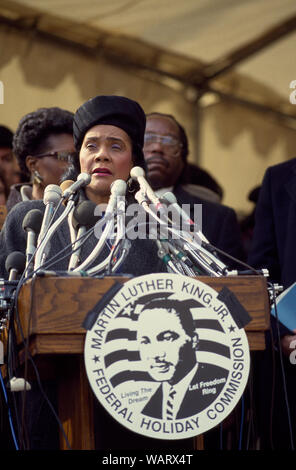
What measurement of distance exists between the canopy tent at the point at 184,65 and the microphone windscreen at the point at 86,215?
3.20 m

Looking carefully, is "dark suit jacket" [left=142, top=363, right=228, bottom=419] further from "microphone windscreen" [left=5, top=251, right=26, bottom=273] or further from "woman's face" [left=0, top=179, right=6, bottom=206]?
"woman's face" [left=0, top=179, right=6, bottom=206]

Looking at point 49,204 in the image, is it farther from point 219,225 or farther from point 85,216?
point 219,225

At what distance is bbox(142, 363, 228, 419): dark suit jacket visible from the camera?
2.40 m

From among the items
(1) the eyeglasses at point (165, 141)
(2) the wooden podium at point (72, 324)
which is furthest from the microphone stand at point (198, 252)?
(1) the eyeglasses at point (165, 141)

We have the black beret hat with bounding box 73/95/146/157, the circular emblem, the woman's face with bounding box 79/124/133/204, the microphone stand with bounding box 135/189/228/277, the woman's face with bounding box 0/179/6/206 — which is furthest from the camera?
the woman's face with bounding box 0/179/6/206

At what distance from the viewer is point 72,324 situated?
242 cm

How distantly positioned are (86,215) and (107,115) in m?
0.71

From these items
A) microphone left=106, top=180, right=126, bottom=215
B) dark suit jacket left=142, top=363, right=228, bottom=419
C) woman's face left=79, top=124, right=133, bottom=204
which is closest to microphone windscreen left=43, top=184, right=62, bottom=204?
microphone left=106, top=180, right=126, bottom=215

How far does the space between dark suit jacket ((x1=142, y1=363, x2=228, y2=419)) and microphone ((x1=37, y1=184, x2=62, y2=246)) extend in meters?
0.70

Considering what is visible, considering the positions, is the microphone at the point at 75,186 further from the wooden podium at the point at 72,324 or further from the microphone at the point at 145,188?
the wooden podium at the point at 72,324

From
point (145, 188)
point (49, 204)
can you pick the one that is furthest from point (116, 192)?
point (49, 204)

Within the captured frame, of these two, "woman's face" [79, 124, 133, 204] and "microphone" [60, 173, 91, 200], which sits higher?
"woman's face" [79, 124, 133, 204]
